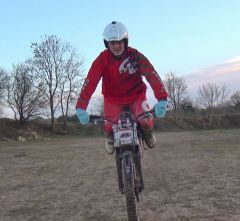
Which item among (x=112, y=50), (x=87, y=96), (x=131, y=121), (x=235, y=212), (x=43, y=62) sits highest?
(x=43, y=62)

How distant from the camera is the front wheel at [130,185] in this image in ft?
19.2

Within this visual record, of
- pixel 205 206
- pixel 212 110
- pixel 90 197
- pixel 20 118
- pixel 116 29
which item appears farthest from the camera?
pixel 212 110

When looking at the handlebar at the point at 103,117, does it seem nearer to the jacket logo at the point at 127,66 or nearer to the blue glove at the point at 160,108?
the blue glove at the point at 160,108

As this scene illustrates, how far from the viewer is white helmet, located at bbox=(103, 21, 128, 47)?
630 cm

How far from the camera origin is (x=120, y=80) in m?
6.60

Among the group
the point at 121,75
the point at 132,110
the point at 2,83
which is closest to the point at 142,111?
the point at 132,110

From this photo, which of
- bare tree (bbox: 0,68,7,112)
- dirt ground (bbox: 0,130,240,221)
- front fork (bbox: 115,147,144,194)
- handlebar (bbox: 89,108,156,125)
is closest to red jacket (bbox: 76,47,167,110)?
handlebar (bbox: 89,108,156,125)

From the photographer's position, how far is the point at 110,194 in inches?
359

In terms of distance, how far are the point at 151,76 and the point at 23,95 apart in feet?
159

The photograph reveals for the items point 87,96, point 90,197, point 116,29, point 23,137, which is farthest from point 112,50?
point 23,137

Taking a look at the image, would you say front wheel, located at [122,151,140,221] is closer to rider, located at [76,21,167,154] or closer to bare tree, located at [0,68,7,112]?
rider, located at [76,21,167,154]

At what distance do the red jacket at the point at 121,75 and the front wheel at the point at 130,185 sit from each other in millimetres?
889

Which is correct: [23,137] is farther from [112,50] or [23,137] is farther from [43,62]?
[112,50]

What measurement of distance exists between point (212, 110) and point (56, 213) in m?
67.7
